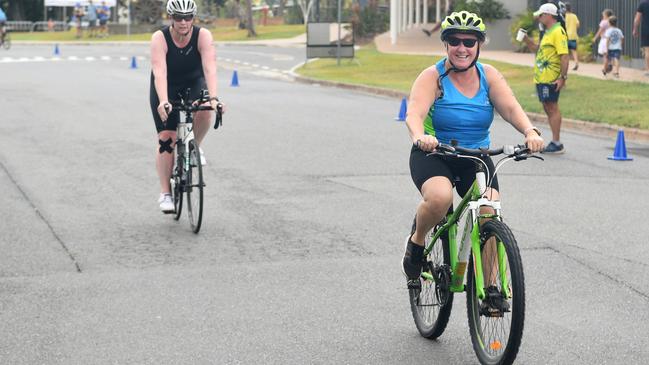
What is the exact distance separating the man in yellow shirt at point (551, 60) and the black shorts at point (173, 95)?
6.16 m

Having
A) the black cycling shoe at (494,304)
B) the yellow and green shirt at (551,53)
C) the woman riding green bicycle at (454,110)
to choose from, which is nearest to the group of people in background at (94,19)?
the yellow and green shirt at (551,53)

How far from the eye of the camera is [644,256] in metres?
8.86

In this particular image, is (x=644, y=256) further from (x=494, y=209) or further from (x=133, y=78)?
(x=133, y=78)

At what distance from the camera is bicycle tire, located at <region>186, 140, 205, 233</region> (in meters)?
9.88

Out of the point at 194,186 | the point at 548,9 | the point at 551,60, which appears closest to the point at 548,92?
the point at 551,60

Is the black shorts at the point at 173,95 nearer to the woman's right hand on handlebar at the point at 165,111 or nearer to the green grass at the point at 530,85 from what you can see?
the woman's right hand on handlebar at the point at 165,111

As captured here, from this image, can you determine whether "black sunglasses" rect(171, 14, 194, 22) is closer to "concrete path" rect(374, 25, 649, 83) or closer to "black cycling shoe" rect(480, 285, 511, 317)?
"black cycling shoe" rect(480, 285, 511, 317)

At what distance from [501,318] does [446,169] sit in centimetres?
88

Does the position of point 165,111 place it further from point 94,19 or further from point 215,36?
point 215,36

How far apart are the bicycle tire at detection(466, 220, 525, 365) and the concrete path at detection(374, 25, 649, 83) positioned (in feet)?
68.1

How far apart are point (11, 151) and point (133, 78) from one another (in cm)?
1583

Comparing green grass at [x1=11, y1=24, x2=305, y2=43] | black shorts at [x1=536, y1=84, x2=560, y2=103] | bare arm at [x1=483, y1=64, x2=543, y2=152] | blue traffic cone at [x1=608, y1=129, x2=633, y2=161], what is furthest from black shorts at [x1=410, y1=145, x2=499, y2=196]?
green grass at [x1=11, y1=24, x2=305, y2=43]

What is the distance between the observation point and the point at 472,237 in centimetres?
584

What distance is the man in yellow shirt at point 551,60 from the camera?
593 inches
